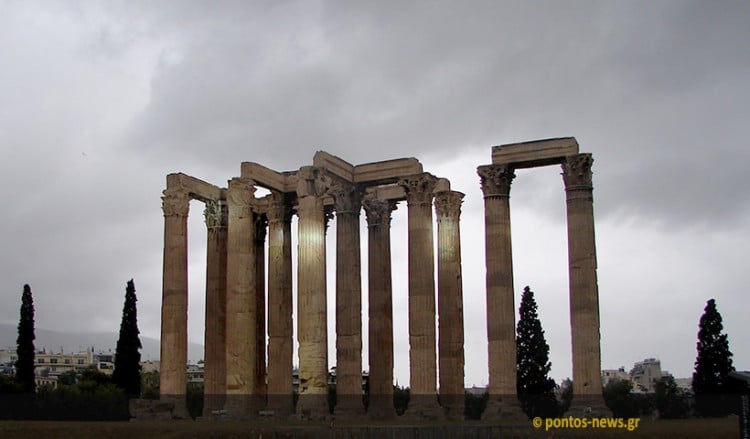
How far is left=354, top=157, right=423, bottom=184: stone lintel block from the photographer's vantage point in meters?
61.6

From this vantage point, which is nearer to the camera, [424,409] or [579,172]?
Result: [579,172]

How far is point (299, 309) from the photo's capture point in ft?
184

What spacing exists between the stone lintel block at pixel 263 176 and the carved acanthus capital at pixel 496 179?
13607 millimetres

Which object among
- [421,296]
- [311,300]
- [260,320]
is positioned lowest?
[260,320]

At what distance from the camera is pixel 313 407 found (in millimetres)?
54969

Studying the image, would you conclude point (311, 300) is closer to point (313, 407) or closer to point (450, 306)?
point (313, 407)

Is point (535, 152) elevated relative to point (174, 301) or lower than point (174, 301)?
elevated

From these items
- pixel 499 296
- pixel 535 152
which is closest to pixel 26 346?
pixel 499 296

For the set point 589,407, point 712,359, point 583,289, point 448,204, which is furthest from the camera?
point 712,359

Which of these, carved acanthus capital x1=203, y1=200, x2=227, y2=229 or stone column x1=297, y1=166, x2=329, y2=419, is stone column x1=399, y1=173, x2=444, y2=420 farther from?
carved acanthus capital x1=203, y1=200, x2=227, y2=229

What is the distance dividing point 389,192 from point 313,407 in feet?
57.2

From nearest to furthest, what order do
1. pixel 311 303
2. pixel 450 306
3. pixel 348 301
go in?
pixel 311 303, pixel 348 301, pixel 450 306

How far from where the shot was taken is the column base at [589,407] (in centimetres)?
5203

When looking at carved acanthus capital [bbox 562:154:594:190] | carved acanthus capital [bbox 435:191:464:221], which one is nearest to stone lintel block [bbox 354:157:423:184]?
carved acanthus capital [bbox 435:191:464:221]
